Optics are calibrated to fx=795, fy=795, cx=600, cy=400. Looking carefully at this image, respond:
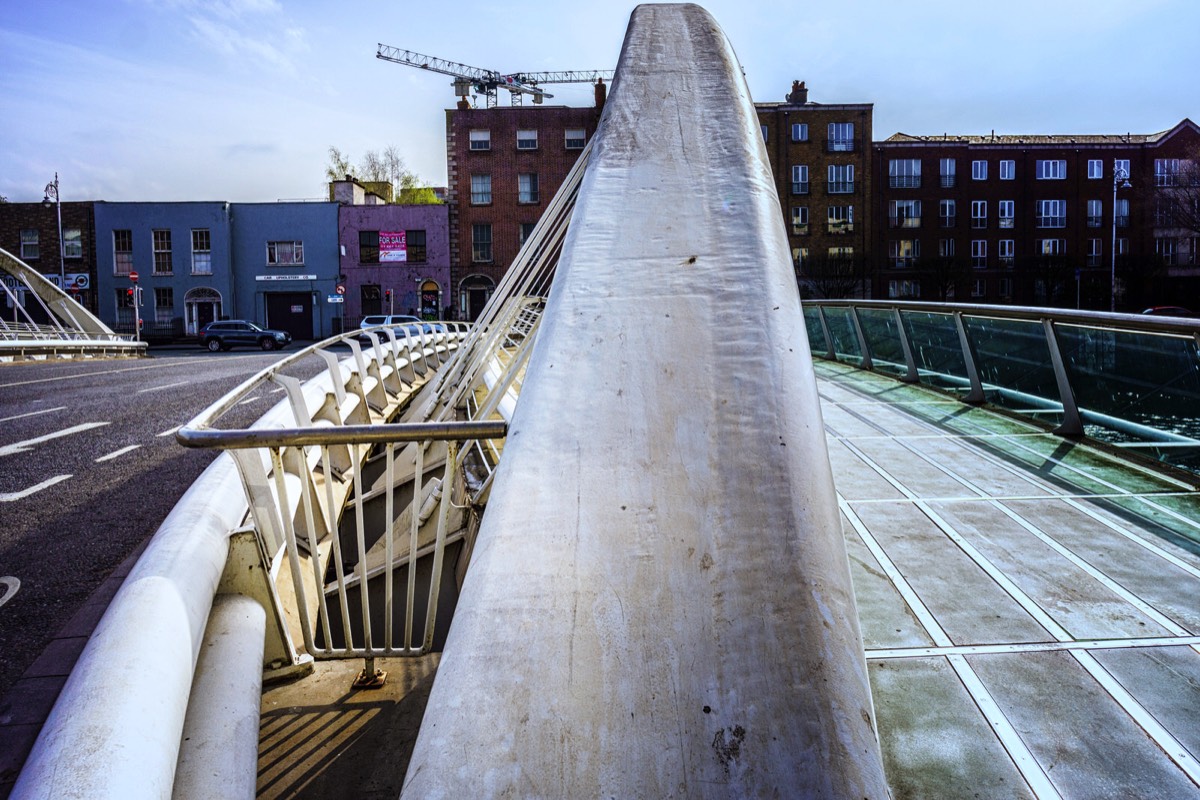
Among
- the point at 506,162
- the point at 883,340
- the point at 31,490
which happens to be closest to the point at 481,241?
the point at 506,162

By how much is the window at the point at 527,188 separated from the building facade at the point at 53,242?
79.0 ft

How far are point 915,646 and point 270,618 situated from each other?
2.23 meters

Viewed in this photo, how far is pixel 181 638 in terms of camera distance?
2164 millimetres

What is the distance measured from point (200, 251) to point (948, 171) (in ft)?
153

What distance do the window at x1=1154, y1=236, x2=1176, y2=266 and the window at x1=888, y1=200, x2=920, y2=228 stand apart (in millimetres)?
17005

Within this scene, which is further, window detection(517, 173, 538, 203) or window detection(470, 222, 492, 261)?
window detection(517, 173, 538, 203)

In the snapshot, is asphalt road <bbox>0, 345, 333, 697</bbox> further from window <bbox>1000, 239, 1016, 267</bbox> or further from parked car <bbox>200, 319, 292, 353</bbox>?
window <bbox>1000, 239, 1016, 267</bbox>

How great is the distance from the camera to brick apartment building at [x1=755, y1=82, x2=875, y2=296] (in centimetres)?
4969

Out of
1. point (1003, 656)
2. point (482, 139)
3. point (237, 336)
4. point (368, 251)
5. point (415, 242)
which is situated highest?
→ point (482, 139)

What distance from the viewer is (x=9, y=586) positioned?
429cm

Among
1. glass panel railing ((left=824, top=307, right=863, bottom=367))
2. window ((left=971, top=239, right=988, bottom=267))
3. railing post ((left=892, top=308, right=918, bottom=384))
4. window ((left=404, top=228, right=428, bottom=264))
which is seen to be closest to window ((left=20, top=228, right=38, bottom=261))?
window ((left=404, top=228, right=428, bottom=264))

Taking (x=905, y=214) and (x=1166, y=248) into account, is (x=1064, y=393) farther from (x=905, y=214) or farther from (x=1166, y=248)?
(x=1166, y=248)

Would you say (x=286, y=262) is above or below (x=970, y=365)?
above

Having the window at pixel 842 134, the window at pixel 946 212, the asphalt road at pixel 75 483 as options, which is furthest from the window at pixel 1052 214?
the asphalt road at pixel 75 483
